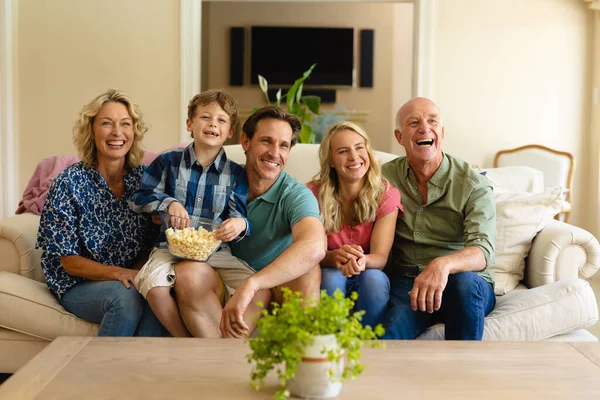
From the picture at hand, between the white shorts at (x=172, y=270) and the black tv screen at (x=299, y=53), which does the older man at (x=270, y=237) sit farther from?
the black tv screen at (x=299, y=53)

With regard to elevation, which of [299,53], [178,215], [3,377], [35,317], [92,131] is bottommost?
[3,377]

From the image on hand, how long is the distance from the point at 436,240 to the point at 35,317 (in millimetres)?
1326

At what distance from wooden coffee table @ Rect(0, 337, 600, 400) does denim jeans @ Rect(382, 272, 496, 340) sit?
15.3 inches

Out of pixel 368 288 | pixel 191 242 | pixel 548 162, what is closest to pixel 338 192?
pixel 368 288

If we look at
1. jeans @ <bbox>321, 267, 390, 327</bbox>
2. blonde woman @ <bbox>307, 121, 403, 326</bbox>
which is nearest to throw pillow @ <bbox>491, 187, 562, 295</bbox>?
blonde woman @ <bbox>307, 121, 403, 326</bbox>

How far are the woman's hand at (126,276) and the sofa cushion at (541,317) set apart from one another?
916 millimetres

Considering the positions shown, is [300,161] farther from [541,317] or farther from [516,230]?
[541,317]

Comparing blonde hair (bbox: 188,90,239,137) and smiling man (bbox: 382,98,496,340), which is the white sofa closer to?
smiling man (bbox: 382,98,496,340)

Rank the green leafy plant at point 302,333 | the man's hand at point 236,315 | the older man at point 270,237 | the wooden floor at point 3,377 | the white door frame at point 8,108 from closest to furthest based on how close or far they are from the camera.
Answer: the green leafy plant at point 302,333
the man's hand at point 236,315
the older man at point 270,237
the wooden floor at point 3,377
the white door frame at point 8,108

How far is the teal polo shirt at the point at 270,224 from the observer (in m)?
2.18

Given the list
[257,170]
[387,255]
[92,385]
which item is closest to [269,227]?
[257,170]

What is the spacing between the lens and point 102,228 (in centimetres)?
224

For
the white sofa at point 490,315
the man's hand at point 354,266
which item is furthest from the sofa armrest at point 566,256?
the man's hand at point 354,266

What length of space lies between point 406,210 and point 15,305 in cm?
132
